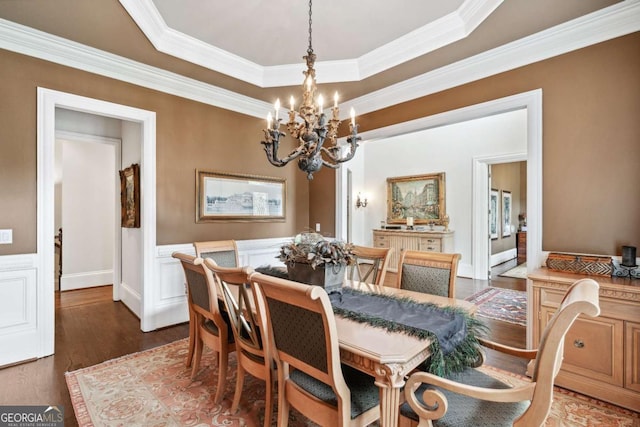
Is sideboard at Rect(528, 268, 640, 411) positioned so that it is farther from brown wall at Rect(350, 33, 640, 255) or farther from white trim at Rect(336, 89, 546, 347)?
brown wall at Rect(350, 33, 640, 255)

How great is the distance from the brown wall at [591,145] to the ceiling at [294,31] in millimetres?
371

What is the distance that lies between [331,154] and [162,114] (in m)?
2.40

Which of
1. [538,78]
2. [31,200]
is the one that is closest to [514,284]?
[538,78]

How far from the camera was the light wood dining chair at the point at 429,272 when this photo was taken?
2201 millimetres

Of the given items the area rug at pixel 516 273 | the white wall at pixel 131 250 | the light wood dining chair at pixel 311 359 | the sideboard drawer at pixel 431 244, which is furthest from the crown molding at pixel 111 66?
A: the area rug at pixel 516 273

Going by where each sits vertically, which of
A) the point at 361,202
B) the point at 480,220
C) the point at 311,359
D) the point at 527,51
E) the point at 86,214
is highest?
the point at 527,51

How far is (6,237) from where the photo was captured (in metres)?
2.66

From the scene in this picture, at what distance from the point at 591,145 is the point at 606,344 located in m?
1.54

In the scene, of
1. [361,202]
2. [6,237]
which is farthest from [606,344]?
[361,202]

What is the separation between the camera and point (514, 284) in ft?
18.1

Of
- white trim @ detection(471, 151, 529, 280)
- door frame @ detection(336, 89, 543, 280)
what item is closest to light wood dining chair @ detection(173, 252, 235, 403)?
door frame @ detection(336, 89, 543, 280)

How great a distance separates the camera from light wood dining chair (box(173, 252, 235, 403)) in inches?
80.0

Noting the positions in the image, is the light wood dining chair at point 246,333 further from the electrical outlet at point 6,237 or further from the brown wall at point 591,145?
the brown wall at point 591,145

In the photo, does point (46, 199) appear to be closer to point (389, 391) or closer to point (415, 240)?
point (389, 391)
